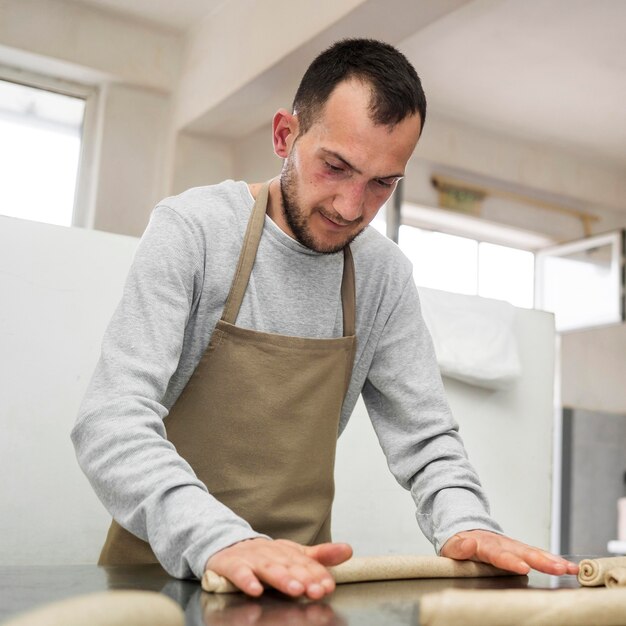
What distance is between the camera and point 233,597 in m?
0.68

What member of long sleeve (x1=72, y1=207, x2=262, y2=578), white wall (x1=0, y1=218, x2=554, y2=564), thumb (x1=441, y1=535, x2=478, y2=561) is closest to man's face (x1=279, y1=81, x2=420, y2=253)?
long sleeve (x1=72, y1=207, x2=262, y2=578)

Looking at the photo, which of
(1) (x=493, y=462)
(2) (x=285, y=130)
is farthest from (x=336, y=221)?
(1) (x=493, y=462)

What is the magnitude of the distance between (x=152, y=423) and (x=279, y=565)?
0.74 feet

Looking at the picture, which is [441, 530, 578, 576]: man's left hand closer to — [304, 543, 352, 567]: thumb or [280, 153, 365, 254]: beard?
[304, 543, 352, 567]: thumb

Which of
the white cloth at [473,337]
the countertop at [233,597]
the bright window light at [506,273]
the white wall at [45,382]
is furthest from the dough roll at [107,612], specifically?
the bright window light at [506,273]

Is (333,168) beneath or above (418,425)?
above

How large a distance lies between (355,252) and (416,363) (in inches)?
6.8

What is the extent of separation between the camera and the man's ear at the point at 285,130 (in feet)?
3.55

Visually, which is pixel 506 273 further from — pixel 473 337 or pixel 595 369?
pixel 473 337

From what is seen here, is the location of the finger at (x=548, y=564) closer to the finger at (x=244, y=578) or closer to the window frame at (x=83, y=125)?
the finger at (x=244, y=578)

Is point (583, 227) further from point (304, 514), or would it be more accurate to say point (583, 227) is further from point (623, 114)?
point (304, 514)

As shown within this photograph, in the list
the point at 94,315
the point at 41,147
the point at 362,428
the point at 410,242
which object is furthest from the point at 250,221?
the point at 410,242

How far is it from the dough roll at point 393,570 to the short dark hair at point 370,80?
48cm

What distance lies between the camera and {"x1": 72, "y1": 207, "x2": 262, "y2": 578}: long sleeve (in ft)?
2.50
